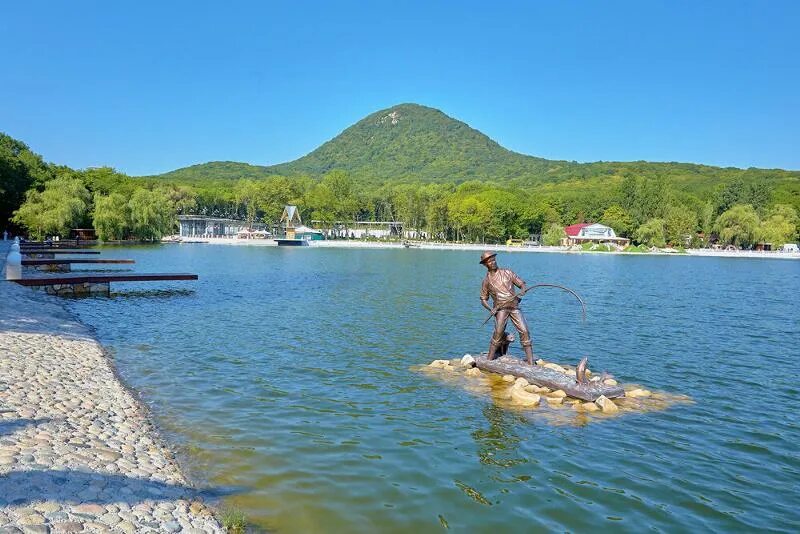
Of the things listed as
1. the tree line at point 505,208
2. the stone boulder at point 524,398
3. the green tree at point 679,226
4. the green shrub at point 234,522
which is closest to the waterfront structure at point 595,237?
the tree line at point 505,208

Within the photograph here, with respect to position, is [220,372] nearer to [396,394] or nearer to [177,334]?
[396,394]

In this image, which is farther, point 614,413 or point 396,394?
point 396,394

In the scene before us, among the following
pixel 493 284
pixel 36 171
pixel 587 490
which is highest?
pixel 36 171

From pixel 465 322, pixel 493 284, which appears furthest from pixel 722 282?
pixel 493 284

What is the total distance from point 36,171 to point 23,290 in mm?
77393

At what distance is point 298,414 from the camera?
11.0m

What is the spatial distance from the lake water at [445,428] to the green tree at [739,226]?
120661mm

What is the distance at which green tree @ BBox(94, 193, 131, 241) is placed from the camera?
259ft

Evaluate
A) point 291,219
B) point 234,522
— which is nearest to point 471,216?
point 291,219

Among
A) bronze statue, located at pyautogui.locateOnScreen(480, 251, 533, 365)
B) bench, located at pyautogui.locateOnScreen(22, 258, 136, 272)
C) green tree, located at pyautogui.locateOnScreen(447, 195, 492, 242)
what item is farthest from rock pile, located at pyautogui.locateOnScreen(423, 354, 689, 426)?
green tree, located at pyautogui.locateOnScreen(447, 195, 492, 242)

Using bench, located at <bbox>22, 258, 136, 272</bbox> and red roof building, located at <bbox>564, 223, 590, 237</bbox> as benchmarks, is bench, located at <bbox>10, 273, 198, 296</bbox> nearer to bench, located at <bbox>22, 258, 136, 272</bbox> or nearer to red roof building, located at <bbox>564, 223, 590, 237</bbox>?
bench, located at <bbox>22, 258, 136, 272</bbox>

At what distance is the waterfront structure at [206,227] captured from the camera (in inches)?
5344

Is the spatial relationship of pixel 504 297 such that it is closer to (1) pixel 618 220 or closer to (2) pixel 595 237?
(2) pixel 595 237

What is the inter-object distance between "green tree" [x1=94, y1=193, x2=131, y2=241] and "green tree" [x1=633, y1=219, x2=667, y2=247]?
10874cm
